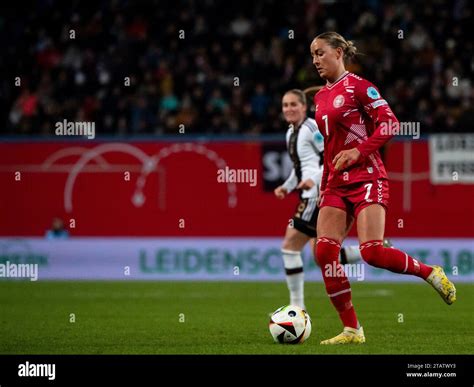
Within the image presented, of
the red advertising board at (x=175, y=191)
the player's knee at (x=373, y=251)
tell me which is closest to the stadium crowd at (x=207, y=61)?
the red advertising board at (x=175, y=191)

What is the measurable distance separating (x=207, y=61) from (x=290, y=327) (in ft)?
42.2

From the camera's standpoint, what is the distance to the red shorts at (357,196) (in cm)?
831

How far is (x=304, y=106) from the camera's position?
35.6ft

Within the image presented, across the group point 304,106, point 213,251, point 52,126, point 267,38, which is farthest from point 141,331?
point 267,38

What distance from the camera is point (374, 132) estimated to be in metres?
8.30

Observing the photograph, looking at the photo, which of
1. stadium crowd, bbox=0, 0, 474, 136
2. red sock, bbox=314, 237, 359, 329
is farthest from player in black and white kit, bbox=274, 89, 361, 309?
stadium crowd, bbox=0, 0, 474, 136

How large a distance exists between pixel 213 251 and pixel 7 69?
23.7 ft

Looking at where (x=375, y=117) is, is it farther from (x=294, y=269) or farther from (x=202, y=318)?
(x=202, y=318)

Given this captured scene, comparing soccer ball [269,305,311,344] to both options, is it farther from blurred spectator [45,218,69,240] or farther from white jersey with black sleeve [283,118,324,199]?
blurred spectator [45,218,69,240]

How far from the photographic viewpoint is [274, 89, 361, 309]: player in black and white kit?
35.3 ft

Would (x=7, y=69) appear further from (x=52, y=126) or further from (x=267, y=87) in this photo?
(x=267, y=87)

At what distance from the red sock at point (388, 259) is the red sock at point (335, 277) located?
10.4 inches

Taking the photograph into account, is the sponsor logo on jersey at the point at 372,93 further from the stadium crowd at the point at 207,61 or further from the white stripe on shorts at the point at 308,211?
the stadium crowd at the point at 207,61

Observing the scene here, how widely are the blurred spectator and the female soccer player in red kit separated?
450 inches
